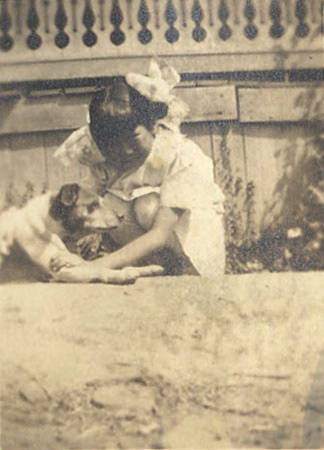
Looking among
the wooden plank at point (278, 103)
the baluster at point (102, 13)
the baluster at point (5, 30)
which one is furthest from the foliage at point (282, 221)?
the baluster at point (5, 30)

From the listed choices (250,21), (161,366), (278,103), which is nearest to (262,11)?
(250,21)

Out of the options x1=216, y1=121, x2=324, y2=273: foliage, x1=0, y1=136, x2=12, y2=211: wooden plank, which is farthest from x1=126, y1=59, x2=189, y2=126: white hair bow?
x1=0, y1=136, x2=12, y2=211: wooden plank

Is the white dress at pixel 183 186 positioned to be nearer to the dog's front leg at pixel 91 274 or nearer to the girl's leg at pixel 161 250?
the girl's leg at pixel 161 250

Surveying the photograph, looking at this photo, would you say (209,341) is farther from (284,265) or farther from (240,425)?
(284,265)

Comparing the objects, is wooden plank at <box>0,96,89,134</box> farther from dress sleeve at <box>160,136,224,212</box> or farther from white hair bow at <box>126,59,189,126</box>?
dress sleeve at <box>160,136,224,212</box>

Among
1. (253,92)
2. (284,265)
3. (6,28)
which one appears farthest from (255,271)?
(6,28)

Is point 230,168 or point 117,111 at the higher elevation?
point 117,111

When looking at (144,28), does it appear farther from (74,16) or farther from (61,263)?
(61,263)
